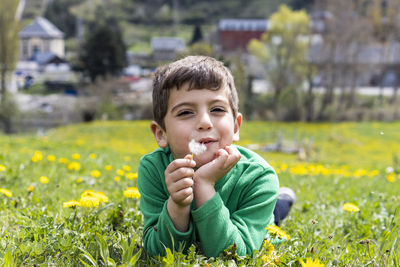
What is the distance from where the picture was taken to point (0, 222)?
2.22 metres

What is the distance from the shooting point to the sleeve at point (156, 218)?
1.67 meters

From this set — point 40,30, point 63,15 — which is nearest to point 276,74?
point 40,30

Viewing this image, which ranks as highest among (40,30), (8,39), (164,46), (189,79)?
(189,79)

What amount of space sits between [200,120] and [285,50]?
109ft

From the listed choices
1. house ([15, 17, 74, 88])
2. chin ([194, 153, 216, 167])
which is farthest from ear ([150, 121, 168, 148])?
house ([15, 17, 74, 88])

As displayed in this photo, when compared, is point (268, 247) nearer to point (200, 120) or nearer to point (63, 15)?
point (200, 120)

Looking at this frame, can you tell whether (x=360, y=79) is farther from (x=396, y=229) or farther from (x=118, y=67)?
(x=396, y=229)

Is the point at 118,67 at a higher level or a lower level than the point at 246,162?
lower

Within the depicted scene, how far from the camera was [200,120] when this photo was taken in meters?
1.67

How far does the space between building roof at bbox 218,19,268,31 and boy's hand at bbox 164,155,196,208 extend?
53.5m

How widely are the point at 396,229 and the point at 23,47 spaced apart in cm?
5201

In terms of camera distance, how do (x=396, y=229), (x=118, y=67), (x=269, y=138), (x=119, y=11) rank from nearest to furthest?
(x=396, y=229) < (x=269, y=138) < (x=118, y=67) < (x=119, y=11)

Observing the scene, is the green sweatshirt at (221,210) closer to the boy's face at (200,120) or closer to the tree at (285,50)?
the boy's face at (200,120)

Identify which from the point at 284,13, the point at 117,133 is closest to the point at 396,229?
the point at 117,133
